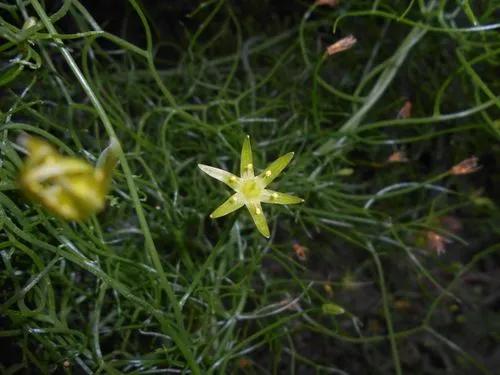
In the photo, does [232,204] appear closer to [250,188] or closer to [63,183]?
[250,188]

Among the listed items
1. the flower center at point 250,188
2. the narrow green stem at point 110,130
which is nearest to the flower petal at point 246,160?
the flower center at point 250,188

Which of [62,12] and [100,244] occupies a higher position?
[62,12]

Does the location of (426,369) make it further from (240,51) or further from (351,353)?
(240,51)

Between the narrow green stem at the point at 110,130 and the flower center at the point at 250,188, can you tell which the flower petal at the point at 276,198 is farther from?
the narrow green stem at the point at 110,130

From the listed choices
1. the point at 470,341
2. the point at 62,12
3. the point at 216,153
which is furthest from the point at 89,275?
the point at 470,341

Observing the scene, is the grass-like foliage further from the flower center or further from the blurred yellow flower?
the blurred yellow flower

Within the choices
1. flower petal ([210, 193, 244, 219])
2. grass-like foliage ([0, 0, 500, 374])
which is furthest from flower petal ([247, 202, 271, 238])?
grass-like foliage ([0, 0, 500, 374])
